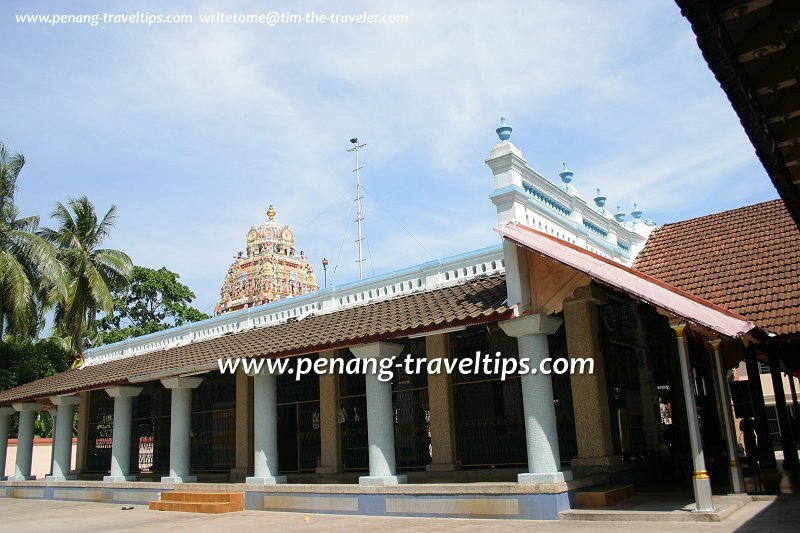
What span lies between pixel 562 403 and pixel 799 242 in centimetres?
519

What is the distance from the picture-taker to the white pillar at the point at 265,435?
12.7m

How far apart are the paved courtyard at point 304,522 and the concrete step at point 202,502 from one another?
264mm

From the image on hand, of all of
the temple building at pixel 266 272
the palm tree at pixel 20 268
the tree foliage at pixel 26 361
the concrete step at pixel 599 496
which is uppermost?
A: the temple building at pixel 266 272

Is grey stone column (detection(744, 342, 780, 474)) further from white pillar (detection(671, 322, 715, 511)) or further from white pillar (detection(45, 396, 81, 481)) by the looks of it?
white pillar (detection(45, 396, 81, 481))

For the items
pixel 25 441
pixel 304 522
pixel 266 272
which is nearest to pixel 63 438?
pixel 25 441

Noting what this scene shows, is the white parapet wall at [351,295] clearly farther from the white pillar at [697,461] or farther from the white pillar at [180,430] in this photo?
the white pillar at [697,461]

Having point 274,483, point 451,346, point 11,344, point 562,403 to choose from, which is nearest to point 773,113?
point 562,403

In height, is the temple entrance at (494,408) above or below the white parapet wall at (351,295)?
below

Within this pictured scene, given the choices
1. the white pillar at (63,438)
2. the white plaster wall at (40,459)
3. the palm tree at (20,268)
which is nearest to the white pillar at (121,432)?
the white pillar at (63,438)

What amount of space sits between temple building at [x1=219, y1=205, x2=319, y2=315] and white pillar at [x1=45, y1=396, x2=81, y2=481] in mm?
27815

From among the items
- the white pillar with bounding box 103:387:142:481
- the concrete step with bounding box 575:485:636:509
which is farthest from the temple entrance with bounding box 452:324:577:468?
the white pillar with bounding box 103:387:142:481

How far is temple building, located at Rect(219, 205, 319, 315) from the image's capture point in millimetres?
47469

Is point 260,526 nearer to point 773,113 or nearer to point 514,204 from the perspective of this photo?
point 514,204

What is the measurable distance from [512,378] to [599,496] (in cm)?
287
